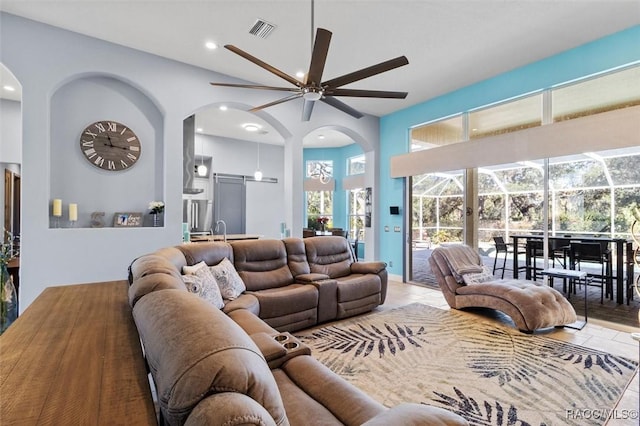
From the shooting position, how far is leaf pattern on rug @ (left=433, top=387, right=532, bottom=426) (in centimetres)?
208

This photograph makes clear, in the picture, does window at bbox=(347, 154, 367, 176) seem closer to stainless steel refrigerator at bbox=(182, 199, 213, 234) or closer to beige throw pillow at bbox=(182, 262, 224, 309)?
stainless steel refrigerator at bbox=(182, 199, 213, 234)

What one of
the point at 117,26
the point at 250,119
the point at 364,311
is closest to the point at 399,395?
the point at 364,311

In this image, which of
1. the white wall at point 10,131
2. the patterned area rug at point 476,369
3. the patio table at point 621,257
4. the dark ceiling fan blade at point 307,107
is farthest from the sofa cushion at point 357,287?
Result: the white wall at point 10,131

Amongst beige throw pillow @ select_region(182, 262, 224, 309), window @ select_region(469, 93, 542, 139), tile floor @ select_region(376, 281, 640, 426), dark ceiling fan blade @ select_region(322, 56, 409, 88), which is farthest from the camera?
window @ select_region(469, 93, 542, 139)

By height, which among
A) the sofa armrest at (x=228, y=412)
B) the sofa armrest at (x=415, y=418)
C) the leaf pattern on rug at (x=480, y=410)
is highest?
the sofa armrest at (x=228, y=412)

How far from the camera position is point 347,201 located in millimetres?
10023

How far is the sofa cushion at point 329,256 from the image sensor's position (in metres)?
4.56

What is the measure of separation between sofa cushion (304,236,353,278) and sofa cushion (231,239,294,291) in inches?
17.8

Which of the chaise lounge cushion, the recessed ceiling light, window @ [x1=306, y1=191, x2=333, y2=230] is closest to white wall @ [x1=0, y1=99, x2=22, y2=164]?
the recessed ceiling light

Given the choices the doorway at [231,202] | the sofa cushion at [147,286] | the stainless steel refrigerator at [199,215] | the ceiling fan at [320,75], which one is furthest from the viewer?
the doorway at [231,202]

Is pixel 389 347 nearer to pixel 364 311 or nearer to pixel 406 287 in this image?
pixel 364 311

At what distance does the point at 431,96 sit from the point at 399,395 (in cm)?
521

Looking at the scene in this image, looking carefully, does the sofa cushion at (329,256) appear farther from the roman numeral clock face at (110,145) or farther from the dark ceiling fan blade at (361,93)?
the roman numeral clock face at (110,145)

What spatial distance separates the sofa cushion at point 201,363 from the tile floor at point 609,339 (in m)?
2.60
